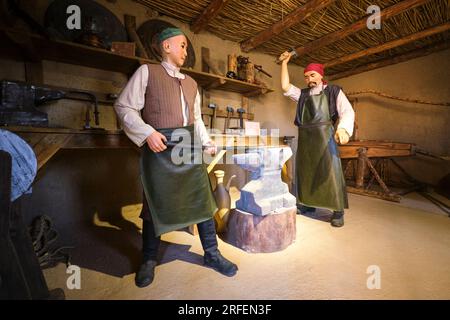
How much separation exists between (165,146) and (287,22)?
2.77 metres

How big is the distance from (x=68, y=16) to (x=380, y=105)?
566 centimetres

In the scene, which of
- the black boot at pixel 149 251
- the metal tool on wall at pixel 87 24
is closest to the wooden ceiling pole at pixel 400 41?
the metal tool on wall at pixel 87 24

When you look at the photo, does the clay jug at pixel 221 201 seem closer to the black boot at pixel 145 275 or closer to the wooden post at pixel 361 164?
the black boot at pixel 145 275

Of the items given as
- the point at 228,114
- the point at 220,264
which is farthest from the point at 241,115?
the point at 220,264

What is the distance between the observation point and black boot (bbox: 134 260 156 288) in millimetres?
1444

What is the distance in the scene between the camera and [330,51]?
422 cm

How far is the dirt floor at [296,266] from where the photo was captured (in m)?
1.38

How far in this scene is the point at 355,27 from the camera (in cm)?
322

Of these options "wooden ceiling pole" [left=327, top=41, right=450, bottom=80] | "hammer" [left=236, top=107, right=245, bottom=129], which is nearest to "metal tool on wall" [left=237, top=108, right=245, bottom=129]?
"hammer" [left=236, top=107, right=245, bottom=129]

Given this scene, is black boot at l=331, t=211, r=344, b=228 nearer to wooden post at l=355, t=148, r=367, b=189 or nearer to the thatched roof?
wooden post at l=355, t=148, r=367, b=189

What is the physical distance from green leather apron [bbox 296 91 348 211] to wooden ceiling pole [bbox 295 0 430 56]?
1528 millimetres

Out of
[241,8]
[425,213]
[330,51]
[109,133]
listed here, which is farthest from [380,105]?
[109,133]

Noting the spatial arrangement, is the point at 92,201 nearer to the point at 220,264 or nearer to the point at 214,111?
the point at 220,264
